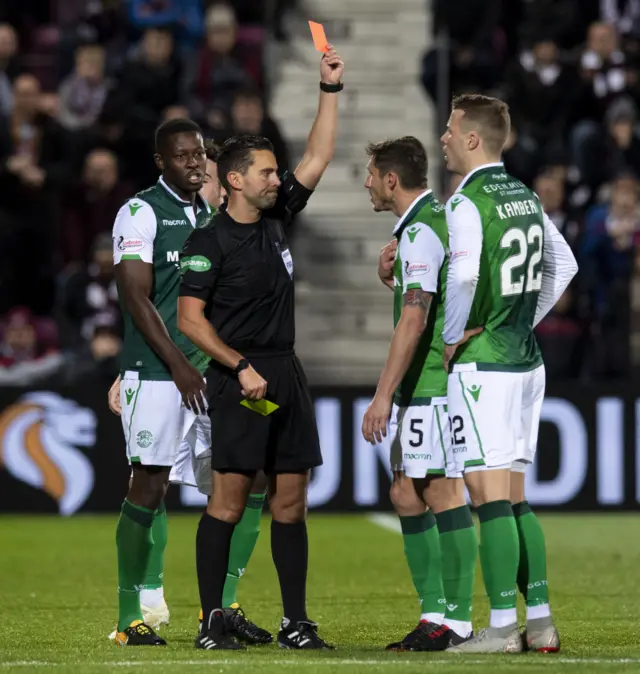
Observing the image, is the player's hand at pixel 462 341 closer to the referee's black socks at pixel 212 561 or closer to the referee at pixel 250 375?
the referee at pixel 250 375

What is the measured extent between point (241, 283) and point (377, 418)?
763 mm

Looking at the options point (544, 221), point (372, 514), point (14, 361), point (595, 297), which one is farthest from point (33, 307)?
point (544, 221)

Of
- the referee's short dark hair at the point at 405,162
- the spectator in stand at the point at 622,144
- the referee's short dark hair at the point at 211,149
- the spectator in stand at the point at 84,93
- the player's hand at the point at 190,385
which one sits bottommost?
the player's hand at the point at 190,385

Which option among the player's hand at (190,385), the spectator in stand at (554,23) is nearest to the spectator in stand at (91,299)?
the spectator in stand at (554,23)

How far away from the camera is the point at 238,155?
6.50 metres

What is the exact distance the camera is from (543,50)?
15.7 metres

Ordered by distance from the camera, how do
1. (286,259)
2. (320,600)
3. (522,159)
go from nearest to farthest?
(286,259)
(320,600)
(522,159)

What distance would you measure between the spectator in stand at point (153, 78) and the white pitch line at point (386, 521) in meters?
4.36

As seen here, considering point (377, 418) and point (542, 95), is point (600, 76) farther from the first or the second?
point (377, 418)

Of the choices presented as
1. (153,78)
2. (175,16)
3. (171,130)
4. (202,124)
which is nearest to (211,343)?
(171,130)

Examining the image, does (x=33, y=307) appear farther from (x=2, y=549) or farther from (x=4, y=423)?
(x=2, y=549)

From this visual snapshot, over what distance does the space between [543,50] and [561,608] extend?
339 inches

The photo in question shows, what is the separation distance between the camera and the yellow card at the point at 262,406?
6.32 metres

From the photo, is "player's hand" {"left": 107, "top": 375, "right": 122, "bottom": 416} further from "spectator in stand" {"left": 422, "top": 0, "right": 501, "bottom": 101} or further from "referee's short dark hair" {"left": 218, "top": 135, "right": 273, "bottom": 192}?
"spectator in stand" {"left": 422, "top": 0, "right": 501, "bottom": 101}
